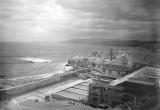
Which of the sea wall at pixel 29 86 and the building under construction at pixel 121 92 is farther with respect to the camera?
the sea wall at pixel 29 86

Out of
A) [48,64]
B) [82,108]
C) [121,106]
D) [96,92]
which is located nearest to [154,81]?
[121,106]

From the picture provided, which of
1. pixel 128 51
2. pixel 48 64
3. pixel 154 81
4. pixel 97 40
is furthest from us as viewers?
pixel 48 64

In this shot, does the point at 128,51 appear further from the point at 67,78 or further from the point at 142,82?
the point at 67,78

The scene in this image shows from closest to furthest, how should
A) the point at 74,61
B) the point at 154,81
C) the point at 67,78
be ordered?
the point at 154,81
the point at 67,78
the point at 74,61

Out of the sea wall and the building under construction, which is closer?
the building under construction

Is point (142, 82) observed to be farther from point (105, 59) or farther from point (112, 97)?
point (105, 59)

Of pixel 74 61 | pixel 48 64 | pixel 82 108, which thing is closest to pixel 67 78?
pixel 74 61

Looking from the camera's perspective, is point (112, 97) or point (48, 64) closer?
point (112, 97)

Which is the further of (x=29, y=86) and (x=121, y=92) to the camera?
(x=29, y=86)

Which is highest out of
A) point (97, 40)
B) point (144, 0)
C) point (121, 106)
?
point (144, 0)

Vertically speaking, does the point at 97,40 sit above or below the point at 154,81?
above
